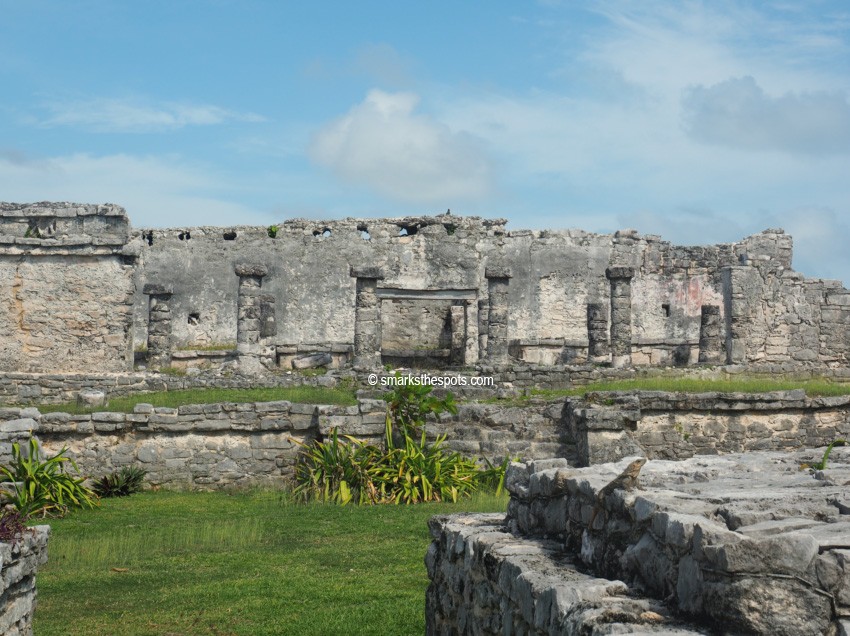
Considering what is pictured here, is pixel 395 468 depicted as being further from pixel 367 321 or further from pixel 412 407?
pixel 367 321

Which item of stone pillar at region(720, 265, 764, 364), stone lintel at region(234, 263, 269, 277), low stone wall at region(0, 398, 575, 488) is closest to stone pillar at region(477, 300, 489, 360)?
stone pillar at region(720, 265, 764, 364)

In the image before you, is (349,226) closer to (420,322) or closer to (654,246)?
(420,322)

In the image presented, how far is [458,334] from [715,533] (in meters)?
22.7

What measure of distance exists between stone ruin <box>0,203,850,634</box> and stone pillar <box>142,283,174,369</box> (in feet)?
0.15

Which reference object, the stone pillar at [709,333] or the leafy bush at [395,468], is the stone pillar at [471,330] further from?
the leafy bush at [395,468]

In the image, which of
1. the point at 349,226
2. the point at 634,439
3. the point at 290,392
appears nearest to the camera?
the point at 634,439

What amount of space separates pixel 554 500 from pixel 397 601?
93.6 inches

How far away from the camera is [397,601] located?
6.73 meters

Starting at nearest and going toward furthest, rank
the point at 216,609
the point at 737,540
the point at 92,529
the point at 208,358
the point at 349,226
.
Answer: the point at 737,540 → the point at 216,609 → the point at 92,529 → the point at 208,358 → the point at 349,226

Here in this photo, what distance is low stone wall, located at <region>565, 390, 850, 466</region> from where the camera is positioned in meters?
13.3

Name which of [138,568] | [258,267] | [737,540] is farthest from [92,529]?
[258,267]

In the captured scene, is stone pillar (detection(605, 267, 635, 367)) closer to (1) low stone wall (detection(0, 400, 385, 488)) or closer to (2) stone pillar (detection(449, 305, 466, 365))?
(2) stone pillar (detection(449, 305, 466, 365))

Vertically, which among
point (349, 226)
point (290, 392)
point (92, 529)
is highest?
point (349, 226)

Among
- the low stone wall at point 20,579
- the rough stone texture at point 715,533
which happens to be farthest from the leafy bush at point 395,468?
the rough stone texture at point 715,533
